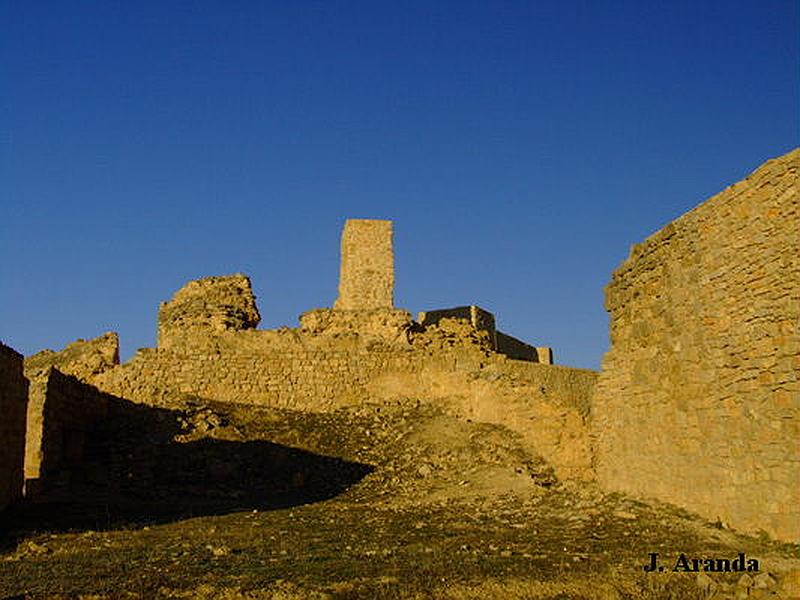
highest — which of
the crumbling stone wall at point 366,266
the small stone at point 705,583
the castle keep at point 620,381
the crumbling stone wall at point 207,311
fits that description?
the crumbling stone wall at point 366,266

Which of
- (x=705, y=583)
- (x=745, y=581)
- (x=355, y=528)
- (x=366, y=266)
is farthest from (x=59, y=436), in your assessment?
(x=366, y=266)

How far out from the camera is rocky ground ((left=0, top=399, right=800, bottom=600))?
677 centimetres

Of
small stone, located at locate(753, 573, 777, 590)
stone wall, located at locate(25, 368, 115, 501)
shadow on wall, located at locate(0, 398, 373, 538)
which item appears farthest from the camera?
stone wall, located at locate(25, 368, 115, 501)

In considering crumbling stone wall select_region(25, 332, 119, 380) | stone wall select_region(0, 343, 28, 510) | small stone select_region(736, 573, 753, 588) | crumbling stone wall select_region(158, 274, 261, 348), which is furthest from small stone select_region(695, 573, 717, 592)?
crumbling stone wall select_region(25, 332, 119, 380)

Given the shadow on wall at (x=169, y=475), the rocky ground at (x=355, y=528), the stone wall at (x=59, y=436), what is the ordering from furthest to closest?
the stone wall at (x=59, y=436) < the shadow on wall at (x=169, y=475) < the rocky ground at (x=355, y=528)

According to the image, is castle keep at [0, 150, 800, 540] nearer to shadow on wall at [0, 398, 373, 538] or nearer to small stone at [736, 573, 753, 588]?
shadow on wall at [0, 398, 373, 538]

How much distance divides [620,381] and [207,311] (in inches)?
620

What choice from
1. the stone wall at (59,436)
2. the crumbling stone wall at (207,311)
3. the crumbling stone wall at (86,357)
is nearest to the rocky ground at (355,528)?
the stone wall at (59,436)

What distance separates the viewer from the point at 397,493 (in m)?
15.8

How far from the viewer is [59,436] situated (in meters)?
16.2

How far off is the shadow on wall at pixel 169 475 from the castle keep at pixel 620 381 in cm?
17

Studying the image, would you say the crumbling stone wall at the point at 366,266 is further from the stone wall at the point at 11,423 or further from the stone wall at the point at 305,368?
the stone wall at the point at 11,423

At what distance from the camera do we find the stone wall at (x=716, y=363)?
8609 millimetres

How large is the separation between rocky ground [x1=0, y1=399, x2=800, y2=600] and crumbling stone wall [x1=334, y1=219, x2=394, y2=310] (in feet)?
33.0
